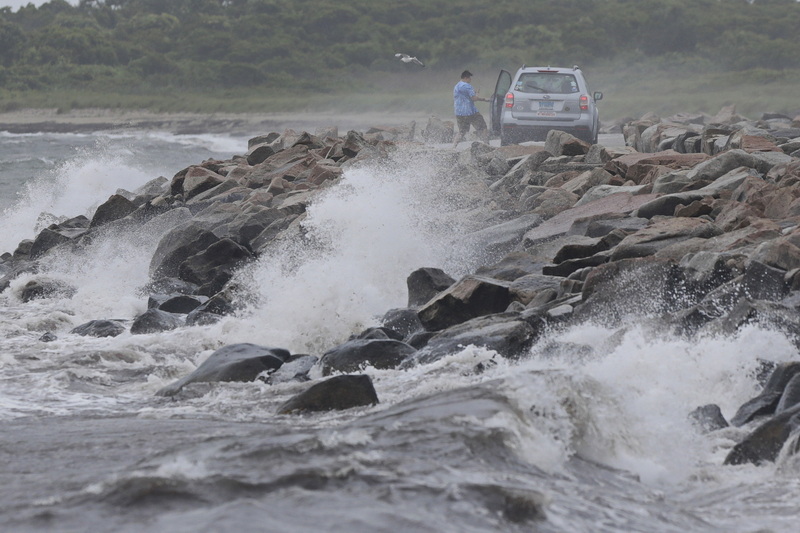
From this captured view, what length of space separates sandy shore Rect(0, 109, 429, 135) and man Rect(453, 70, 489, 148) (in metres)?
28.6

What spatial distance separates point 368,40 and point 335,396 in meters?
70.2

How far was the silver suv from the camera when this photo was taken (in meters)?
17.3

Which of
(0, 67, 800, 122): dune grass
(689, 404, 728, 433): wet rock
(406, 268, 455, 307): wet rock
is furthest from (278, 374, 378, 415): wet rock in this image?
(0, 67, 800, 122): dune grass

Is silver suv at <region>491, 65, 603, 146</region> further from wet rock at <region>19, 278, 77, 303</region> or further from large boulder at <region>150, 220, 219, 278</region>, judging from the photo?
wet rock at <region>19, 278, 77, 303</region>

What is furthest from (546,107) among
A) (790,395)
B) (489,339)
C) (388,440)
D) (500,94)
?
(388,440)

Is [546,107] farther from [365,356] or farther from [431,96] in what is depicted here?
[431,96]

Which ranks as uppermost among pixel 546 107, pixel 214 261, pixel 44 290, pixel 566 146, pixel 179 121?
pixel 546 107

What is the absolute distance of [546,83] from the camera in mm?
17625

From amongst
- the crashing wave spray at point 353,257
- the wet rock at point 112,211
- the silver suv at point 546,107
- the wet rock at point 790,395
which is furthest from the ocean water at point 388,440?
the silver suv at point 546,107

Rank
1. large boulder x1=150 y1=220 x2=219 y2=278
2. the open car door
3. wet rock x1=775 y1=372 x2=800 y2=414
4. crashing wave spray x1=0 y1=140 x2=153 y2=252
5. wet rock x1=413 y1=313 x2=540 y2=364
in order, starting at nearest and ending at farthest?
wet rock x1=775 y1=372 x2=800 y2=414, wet rock x1=413 y1=313 x2=540 y2=364, large boulder x1=150 y1=220 x2=219 y2=278, crashing wave spray x1=0 y1=140 x2=153 y2=252, the open car door

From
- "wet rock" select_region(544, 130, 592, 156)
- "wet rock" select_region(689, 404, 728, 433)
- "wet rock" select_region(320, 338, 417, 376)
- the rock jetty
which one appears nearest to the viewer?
"wet rock" select_region(689, 404, 728, 433)

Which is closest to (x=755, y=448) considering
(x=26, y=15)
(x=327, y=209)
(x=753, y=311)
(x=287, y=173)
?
(x=753, y=311)

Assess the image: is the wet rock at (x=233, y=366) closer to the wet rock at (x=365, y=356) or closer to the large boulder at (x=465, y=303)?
the wet rock at (x=365, y=356)

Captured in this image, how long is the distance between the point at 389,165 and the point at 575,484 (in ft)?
31.6
